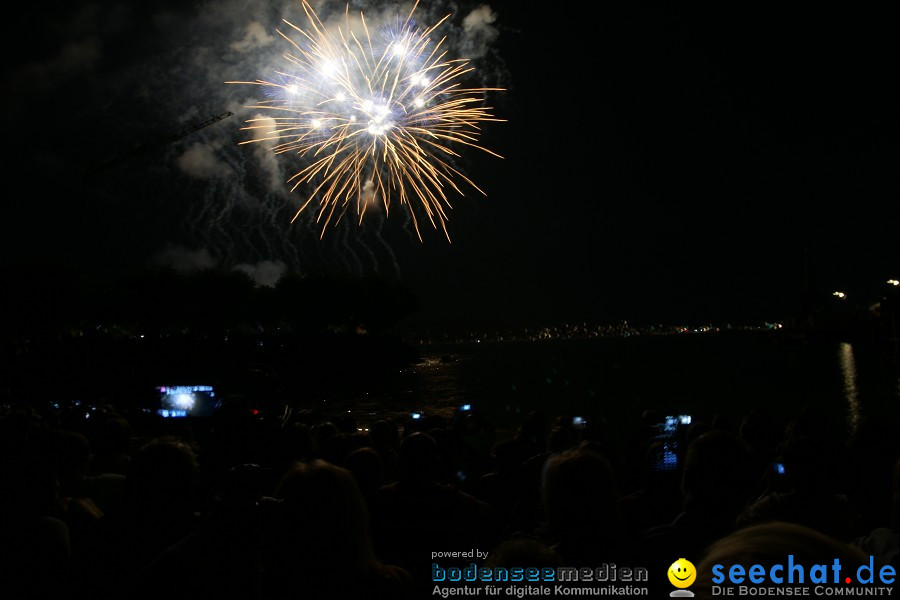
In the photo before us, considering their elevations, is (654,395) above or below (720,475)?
above

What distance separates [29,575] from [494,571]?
308cm

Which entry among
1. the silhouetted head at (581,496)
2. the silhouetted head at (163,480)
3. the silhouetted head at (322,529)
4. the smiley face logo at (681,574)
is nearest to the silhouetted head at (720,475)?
the silhouetted head at (581,496)

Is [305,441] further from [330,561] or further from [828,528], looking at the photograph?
[828,528]

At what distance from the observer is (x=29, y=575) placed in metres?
3.60

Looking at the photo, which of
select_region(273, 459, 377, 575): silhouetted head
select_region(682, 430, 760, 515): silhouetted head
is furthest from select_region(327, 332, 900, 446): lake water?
select_region(273, 459, 377, 575): silhouetted head

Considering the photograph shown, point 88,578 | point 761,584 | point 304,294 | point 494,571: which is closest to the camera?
point 761,584

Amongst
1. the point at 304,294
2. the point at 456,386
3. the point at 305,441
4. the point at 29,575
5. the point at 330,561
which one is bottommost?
the point at 29,575

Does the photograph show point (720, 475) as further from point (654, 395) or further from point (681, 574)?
point (654, 395)

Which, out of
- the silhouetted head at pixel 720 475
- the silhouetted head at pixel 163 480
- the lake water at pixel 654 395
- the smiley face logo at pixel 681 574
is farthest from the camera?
the lake water at pixel 654 395

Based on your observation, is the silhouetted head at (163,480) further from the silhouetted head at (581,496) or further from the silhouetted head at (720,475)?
the silhouetted head at (720,475)

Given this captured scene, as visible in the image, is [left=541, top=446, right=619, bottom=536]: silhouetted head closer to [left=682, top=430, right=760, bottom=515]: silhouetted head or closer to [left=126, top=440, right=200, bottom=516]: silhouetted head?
[left=682, top=430, right=760, bottom=515]: silhouetted head

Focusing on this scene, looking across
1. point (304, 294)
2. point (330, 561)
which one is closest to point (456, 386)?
point (304, 294)

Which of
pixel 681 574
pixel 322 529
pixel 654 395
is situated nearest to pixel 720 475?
pixel 681 574

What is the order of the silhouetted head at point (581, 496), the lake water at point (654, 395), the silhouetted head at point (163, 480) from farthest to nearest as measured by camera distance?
the lake water at point (654, 395) < the silhouetted head at point (163, 480) < the silhouetted head at point (581, 496)
